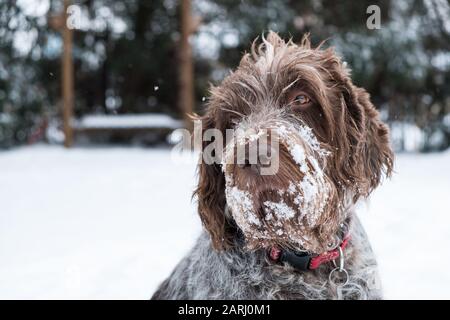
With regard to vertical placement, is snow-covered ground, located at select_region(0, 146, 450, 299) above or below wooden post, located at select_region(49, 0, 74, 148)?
below

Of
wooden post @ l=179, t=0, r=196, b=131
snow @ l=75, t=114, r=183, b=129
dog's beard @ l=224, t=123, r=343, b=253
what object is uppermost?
wooden post @ l=179, t=0, r=196, b=131

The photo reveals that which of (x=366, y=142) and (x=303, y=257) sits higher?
(x=366, y=142)

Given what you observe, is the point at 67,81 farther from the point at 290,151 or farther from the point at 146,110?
the point at 290,151

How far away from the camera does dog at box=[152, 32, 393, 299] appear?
2301 millimetres

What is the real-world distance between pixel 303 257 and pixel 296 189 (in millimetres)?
525

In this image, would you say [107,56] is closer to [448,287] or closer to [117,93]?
[117,93]

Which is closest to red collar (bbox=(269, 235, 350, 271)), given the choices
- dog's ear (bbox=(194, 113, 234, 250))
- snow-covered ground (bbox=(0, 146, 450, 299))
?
dog's ear (bbox=(194, 113, 234, 250))

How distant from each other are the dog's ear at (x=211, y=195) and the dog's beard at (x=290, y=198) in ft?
0.85

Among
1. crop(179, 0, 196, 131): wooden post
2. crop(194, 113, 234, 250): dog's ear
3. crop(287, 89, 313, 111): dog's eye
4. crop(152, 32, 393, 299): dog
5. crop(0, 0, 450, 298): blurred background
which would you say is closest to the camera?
crop(152, 32, 393, 299): dog

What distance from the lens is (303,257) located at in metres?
2.57

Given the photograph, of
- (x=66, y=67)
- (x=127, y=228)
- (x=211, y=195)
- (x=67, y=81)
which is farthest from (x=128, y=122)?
(x=211, y=195)

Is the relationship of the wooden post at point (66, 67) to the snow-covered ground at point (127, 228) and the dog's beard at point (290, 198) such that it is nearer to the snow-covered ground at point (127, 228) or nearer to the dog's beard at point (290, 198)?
the snow-covered ground at point (127, 228)

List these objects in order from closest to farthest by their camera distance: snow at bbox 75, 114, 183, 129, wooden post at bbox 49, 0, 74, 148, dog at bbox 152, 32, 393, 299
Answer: dog at bbox 152, 32, 393, 299
wooden post at bbox 49, 0, 74, 148
snow at bbox 75, 114, 183, 129

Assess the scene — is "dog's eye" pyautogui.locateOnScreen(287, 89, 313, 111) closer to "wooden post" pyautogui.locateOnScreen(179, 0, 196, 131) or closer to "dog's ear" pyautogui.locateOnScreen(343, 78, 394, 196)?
"dog's ear" pyautogui.locateOnScreen(343, 78, 394, 196)
